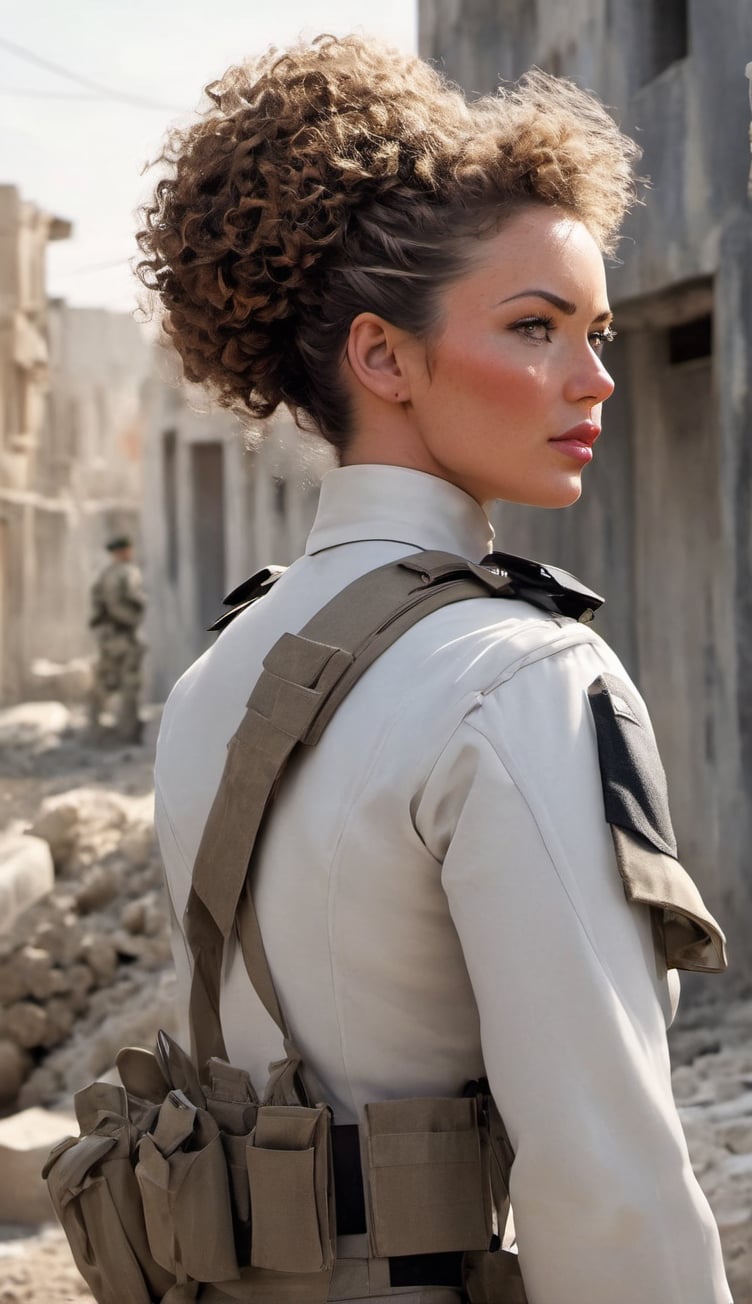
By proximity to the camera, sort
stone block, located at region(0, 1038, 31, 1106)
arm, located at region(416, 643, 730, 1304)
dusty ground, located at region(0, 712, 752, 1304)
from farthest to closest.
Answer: stone block, located at region(0, 1038, 31, 1106) → dusty ground, located at region(0, 712, 752, 1304) → arm, located at region(416, 643, 730, 1304)

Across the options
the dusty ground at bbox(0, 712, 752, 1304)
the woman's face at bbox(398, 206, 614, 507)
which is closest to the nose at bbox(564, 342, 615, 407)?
the woman's face at bbox(398, 206, 614, 507)

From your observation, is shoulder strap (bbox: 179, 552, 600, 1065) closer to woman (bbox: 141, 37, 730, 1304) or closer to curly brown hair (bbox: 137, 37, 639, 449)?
woman (bbox: 141, 37, 730, 1304)

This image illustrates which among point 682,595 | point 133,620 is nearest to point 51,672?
point 133,620

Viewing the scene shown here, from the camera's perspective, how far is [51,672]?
18.4 m

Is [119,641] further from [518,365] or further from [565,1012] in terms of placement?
[565,1012]

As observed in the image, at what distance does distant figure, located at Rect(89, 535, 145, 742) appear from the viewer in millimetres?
12664

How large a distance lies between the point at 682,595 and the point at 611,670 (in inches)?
188

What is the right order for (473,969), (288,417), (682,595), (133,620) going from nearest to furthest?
(473,969), (288,417), (682,595), (133,620)

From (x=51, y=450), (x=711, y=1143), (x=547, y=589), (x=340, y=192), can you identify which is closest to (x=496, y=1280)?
(x=547, y=589)

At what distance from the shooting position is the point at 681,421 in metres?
5.80

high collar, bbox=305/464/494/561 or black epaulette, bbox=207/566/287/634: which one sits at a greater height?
Answer: high collar, bbox=305/464/494/561

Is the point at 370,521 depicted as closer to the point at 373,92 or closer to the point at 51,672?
the point at 373,92

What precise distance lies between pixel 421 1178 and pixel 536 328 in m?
0.69

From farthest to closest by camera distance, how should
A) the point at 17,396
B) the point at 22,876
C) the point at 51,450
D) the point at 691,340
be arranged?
the point at 51,450, the point at 17,396, the point at 22,876, the point at 691,340
